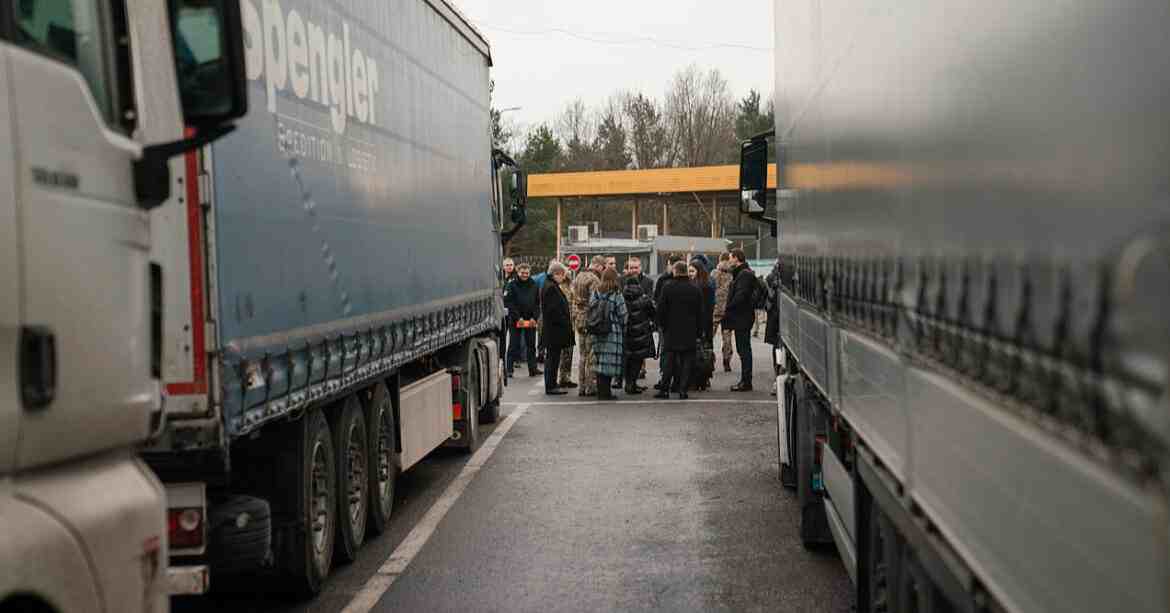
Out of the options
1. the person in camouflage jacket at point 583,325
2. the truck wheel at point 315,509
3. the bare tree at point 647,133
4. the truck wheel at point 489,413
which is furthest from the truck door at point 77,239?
the bare tree at point 647,133

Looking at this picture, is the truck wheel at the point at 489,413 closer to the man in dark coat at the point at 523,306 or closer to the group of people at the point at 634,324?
the group of people at the point at 634,324

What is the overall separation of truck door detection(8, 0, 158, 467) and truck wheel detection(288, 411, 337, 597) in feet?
11.2

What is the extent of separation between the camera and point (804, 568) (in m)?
8.55

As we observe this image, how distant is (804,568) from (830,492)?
5.40 ft

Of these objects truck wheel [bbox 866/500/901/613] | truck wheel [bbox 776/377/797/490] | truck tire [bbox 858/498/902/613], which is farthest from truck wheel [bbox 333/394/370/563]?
truck wheel [bbox 866/500/901/613]

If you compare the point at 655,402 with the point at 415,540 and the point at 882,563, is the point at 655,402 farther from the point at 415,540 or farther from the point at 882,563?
the point at 882,563

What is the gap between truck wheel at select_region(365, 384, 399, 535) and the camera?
9352 mm

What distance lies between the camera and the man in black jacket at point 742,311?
66.6 ft

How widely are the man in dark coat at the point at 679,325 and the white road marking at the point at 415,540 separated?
5008 mm

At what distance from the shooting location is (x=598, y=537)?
9594mm

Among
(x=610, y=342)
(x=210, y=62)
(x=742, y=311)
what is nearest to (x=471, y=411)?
(x=610, y=342)

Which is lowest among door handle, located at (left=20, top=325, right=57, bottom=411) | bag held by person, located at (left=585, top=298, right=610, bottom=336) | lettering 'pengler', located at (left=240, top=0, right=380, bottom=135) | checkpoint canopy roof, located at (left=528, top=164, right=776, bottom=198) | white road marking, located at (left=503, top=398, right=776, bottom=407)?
white road marking, located at (left=503, top=398, right=776, bottom=407)

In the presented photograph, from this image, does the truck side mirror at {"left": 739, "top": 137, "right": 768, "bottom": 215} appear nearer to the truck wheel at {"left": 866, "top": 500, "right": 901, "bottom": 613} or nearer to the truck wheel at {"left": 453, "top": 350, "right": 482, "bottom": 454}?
the truck wheel at {"left": 453, "top": 350, "right": 482, "bottom": 454}

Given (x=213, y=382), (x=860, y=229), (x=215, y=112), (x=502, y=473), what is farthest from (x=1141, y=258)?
(x=502, y=473)
